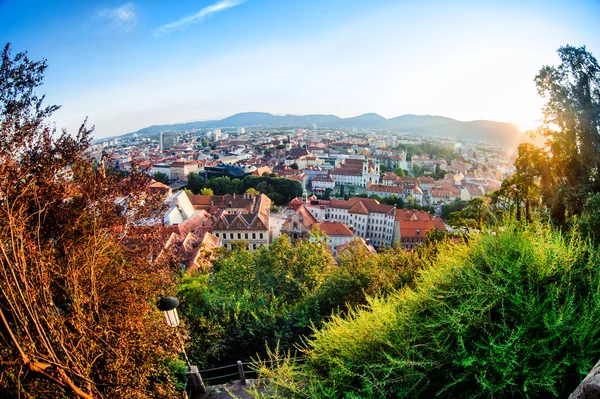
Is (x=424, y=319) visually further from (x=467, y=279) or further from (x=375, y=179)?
(x=375, y=179)

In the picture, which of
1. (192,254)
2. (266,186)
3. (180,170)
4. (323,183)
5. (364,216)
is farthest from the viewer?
(180,170)

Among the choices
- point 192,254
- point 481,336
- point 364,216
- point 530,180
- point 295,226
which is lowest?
point 364,216

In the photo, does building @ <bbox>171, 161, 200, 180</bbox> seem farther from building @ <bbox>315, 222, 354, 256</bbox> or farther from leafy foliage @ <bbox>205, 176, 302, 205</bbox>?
building @ <bbox>315, 222, 354, 256</bbox>

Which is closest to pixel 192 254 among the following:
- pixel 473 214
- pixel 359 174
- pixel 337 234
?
pixel 473 214

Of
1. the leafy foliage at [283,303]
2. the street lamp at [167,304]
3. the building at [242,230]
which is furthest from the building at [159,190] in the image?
the building at [242,230]

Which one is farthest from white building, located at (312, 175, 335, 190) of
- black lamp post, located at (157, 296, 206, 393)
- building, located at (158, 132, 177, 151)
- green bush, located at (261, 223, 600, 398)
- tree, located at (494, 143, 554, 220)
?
building, located at (158, 132, 177, 151)

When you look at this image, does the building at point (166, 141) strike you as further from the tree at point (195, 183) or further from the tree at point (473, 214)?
the tree at point (473, 214)

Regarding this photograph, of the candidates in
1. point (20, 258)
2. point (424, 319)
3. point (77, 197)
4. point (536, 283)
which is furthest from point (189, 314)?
point (536, 283)

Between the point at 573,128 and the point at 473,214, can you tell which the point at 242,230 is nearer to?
the point at 473,214
